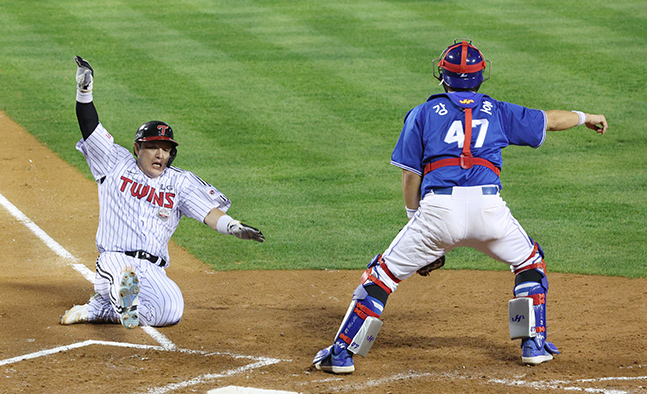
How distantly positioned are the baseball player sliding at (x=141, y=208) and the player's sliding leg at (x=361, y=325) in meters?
1.21

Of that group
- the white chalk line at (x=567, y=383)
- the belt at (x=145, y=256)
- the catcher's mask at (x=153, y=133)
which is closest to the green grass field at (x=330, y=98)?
the belt at (x=145, y=256)

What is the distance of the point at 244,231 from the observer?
5.50 meters

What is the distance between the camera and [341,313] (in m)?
6.32

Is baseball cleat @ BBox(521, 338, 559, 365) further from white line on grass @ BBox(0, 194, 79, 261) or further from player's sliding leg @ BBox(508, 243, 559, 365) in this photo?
white line on grass @ BBox(0, 194, 79, 261)

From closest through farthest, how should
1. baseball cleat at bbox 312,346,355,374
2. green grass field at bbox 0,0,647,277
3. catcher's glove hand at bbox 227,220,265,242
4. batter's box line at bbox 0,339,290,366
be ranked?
baseball cleat at bbox 312,346,355,374
batter's box line at bbox 0,339,290,366
catcher's glove hand at bbox 227,220,265,242
green grass field at bbox 0,0,647,277

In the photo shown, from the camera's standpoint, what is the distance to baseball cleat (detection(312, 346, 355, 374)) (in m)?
4.98

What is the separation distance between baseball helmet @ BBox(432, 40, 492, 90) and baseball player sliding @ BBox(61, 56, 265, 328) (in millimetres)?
1775

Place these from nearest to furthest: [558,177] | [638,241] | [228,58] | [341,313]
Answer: [341,313], [638,241], [558,177], [228,58]

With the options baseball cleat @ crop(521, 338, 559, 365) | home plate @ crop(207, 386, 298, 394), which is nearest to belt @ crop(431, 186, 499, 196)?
baseball cleat @ crop(521, 338, 559, 365)

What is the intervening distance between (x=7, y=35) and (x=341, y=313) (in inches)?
437

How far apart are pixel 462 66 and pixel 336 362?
1908 mm

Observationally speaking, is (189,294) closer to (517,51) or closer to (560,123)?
(560,123)

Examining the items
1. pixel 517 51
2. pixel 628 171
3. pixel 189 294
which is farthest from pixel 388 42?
A: pixel 189 294

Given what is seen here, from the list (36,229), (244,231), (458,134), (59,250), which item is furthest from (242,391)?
(36,229)
